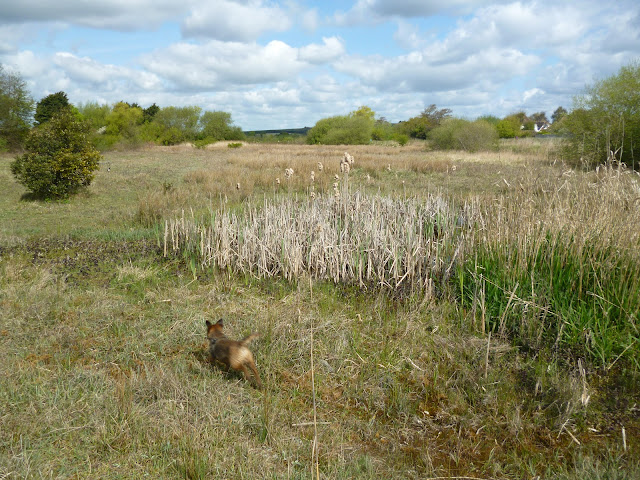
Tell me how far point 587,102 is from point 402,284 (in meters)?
19.5

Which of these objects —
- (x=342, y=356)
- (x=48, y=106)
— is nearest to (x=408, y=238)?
(x=342, y=356)

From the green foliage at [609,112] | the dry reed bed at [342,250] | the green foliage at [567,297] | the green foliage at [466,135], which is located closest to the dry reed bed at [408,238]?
the dry reed bed at [342,250]

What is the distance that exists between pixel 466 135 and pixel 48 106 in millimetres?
31210

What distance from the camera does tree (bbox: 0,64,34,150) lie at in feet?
88.4

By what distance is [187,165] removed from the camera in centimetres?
2148

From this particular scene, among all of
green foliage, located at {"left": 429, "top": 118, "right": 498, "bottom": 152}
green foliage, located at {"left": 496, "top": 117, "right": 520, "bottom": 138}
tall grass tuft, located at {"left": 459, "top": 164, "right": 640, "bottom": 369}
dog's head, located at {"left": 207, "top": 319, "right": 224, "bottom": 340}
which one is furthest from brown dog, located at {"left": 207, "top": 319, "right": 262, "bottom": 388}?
green foliage, located at {"left": 496, "top": 117, "right": 520, "bottom": 138}

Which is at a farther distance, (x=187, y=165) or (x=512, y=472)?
(x=187, y=165)

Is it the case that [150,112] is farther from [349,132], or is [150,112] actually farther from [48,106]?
[349,132]

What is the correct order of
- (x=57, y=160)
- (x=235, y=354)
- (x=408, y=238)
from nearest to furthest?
1. (x=235, y=354)
2. (x=408, y=238)
3. (x=57, y=160)

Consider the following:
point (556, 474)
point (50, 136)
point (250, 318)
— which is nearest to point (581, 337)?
point (556, 474)

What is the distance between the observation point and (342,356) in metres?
3.67

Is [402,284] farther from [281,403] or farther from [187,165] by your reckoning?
[187,165]

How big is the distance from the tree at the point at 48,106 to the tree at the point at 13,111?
525 centimetres

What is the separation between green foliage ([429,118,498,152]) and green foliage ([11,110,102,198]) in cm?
2174
